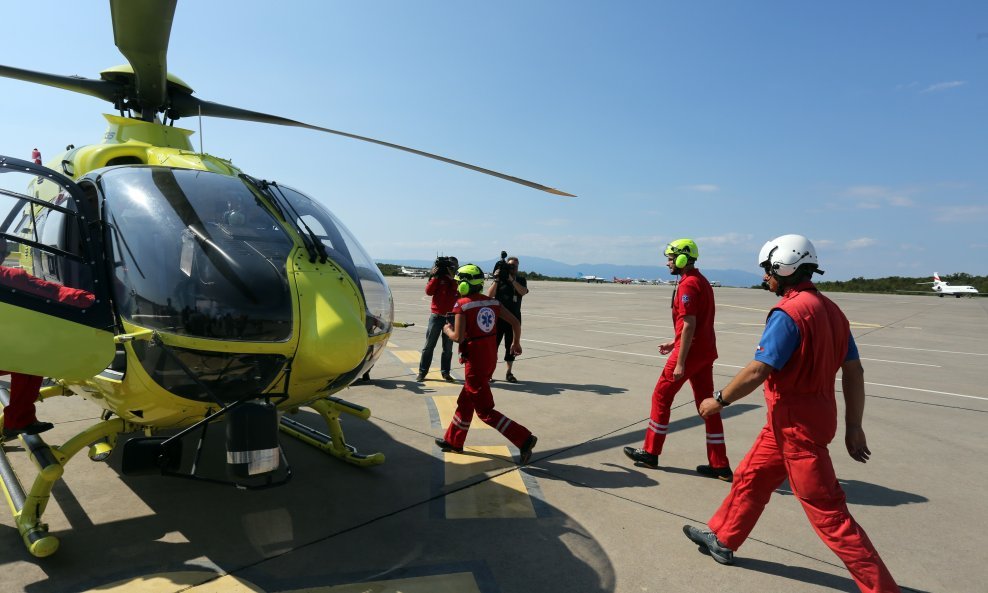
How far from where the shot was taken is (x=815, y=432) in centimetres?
286

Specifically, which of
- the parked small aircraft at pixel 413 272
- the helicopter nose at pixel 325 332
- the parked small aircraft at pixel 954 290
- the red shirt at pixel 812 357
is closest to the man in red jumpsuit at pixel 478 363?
the helicopter nose at pixel 325 332

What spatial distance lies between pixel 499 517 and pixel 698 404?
6.48 ft

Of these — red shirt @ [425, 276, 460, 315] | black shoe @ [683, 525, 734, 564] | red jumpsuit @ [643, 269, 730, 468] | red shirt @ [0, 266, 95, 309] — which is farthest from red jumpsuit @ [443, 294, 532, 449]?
red shirt @ [425, 276, 460, 315]

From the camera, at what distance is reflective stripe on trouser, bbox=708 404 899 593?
268 cm

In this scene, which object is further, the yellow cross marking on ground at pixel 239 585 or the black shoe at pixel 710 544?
the black shoe at pixel 710 544

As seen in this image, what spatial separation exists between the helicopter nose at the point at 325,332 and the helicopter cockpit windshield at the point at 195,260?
0.31ft

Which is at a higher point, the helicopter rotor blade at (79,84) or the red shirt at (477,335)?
the helicopter rotor blade at (79,84)

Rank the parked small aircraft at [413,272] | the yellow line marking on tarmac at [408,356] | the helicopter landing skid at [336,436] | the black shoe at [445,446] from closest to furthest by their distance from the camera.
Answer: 1. the helicopter landing skid at [336,436]
2. the black shoe at [445,446]
3. the yellow line marking on tarmac at [408,356]
4. the parked small aircraft at [413,272]

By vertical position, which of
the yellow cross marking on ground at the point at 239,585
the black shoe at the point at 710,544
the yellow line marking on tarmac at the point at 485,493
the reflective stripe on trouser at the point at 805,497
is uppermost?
the reflective stripe on trouser at the point at 805,497

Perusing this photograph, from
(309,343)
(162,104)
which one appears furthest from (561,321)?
(309,343)

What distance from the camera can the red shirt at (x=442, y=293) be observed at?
7867mm

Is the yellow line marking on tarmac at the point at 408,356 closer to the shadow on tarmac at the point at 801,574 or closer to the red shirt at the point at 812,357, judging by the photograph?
the shadow on tarmac at the point at 801,574

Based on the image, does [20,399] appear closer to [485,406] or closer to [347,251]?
[347,251]

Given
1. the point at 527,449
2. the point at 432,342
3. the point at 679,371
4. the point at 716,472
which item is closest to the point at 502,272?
the point at 432,342
